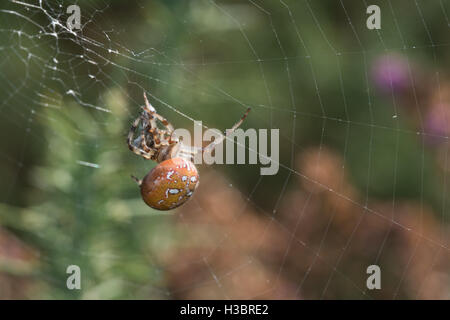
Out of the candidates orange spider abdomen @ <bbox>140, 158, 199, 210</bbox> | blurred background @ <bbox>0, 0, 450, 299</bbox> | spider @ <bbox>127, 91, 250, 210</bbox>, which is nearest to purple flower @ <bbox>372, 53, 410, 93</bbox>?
blurred background @ <bbox>0, 0, 450, 299</bbox>

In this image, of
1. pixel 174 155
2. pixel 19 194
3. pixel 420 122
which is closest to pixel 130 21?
pixel 174 155

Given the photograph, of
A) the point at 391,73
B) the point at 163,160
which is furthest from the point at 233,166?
the point at 391,73

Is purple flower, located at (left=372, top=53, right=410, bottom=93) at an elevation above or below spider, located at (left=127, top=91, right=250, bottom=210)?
above

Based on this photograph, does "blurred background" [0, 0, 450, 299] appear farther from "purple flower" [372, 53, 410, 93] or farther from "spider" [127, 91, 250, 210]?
"spider" [127, 91, 250, 210]

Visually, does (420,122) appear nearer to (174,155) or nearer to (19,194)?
(174,155)

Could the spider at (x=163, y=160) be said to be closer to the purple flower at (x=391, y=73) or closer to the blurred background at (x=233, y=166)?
the blurred background at (x=233, y=166)

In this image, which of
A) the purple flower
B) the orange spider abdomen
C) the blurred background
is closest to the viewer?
the orange spider abdomen

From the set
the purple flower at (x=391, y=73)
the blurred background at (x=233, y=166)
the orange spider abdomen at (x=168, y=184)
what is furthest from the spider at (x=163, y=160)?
the purple flower at (x=391, y=73)
